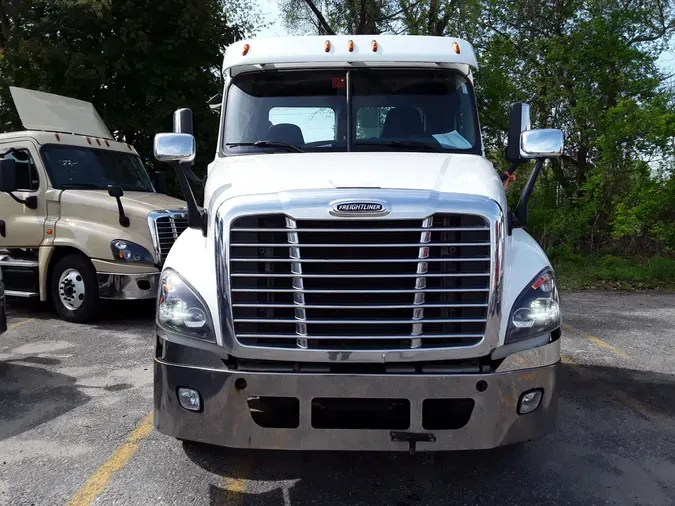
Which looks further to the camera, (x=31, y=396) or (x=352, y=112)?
(x=31, y=396)

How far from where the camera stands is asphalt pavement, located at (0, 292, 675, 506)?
344cm

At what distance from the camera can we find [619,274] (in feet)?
39.6

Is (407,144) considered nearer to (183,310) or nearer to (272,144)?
(272,144)

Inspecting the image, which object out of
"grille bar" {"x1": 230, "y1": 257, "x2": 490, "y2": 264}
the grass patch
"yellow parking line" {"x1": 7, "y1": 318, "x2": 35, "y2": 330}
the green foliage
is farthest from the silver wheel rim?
the grass patch

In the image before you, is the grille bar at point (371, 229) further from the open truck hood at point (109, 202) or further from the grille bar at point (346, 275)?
the open truck hood at point (109, 202)

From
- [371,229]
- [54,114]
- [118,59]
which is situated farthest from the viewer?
[118,59]

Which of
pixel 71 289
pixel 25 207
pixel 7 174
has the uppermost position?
pixel 7 174

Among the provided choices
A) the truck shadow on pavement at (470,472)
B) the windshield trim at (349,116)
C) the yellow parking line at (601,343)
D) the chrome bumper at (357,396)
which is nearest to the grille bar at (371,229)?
the chrome bumper at (357,396)

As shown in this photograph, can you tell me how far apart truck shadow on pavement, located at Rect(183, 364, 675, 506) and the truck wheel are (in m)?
4.38

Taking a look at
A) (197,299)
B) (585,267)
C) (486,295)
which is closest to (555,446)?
(486,295)

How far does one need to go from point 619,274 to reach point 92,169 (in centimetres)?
970

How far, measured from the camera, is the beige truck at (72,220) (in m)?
7.64

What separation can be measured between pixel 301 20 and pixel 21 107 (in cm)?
1530

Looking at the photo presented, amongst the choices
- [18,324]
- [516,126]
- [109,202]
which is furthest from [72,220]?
[516,126]
